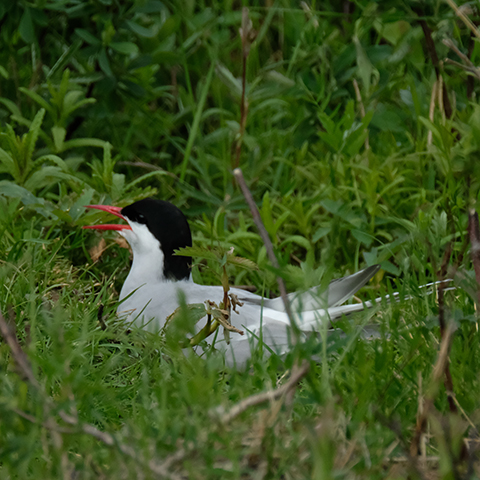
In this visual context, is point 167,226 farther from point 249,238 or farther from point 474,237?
point 474,237

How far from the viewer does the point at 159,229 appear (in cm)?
300

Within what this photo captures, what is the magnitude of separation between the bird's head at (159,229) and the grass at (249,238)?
126 millimetres

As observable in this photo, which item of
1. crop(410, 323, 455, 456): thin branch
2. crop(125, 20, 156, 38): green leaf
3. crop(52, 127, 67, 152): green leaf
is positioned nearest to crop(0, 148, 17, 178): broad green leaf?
crop(52, 127, 67, 152): green leaf

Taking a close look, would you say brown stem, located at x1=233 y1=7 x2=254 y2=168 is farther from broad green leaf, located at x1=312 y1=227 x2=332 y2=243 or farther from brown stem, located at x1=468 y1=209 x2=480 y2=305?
brown stem, located at x1=468 y1=209 x2=480 y2=305

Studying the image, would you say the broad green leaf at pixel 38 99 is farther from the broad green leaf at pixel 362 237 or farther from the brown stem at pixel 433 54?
the brown stem at pixel 433 54

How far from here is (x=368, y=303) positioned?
2.69 m

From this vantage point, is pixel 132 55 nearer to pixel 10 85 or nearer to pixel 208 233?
pixel 10 85

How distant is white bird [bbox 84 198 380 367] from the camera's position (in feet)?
8.44

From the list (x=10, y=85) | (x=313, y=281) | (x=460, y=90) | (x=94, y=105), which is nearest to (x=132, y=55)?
(x=94, y=105)

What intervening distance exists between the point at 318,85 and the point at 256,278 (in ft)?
3.84

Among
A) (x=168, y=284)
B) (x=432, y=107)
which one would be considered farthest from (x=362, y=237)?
(x=168, y=284)

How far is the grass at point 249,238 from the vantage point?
135 centimetres

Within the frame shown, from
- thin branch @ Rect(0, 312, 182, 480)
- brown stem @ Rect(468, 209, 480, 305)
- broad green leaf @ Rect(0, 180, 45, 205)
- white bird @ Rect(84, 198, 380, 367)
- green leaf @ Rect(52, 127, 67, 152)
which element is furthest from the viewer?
green leaf @ Rect(52, 127, 67, 152)

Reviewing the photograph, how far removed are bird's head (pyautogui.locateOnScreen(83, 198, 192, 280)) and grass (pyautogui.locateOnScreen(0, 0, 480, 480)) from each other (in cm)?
13
